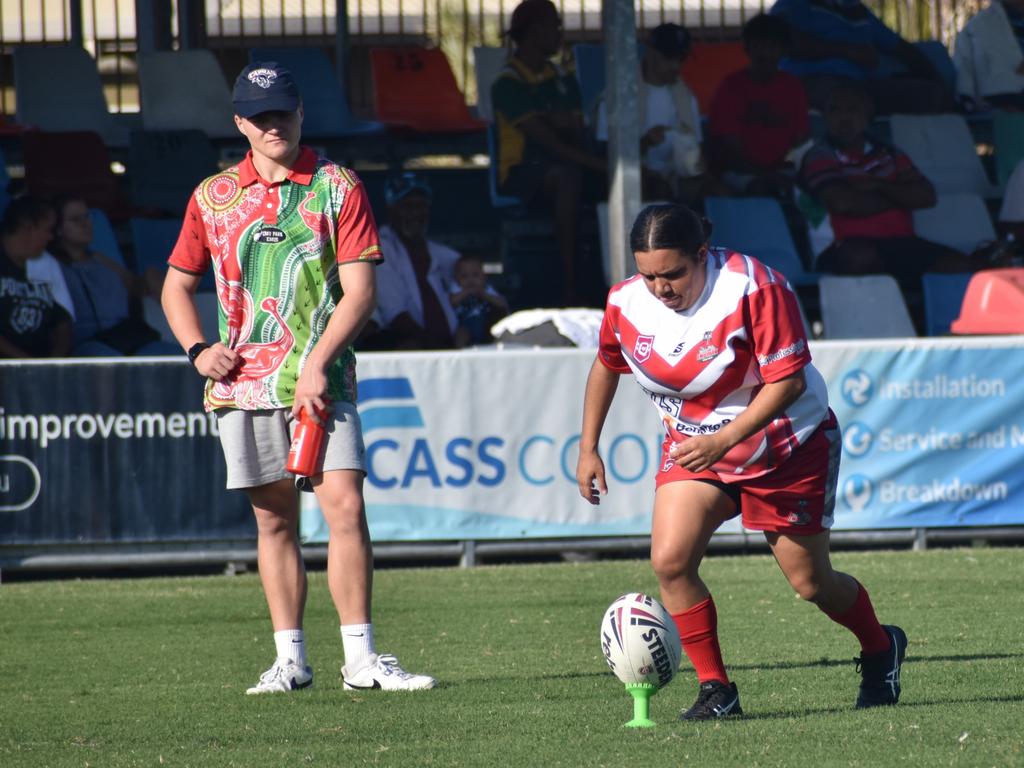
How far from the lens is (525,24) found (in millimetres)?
14336

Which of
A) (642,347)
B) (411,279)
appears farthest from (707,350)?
(411,279)

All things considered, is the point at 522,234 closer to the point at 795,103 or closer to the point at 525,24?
the point at 525,24

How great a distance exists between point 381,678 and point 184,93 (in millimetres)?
10734

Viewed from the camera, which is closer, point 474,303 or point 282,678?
point 282,678

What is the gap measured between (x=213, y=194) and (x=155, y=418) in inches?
168

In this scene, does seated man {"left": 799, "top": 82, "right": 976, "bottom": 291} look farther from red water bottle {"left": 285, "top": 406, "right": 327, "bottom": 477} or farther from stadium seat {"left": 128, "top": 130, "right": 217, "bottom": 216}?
red water bottle {"left": 285, "top": 406, "right": 327, "bottom": 477}

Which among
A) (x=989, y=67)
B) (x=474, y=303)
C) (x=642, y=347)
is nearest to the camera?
(x=642, y=347)

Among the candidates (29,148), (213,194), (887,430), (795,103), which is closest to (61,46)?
(29,148)

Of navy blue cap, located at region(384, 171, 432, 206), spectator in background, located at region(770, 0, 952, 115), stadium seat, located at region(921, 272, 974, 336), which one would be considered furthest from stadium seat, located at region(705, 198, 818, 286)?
navy blue cap, located at region(384, 171, 432, 206)

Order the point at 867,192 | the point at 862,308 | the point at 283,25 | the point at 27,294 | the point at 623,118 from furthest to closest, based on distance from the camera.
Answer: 1. the point at 283,25
2. the point at 867,192
3. the point at 862,308
4. the point at 623,118
5. the point at 27,294

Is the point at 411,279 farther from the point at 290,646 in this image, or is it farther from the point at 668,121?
the point at 290,646

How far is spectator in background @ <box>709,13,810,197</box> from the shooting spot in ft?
49.4

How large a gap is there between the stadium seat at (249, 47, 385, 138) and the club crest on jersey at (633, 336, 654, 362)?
10378 millimetres

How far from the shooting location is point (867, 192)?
14.7 meters
